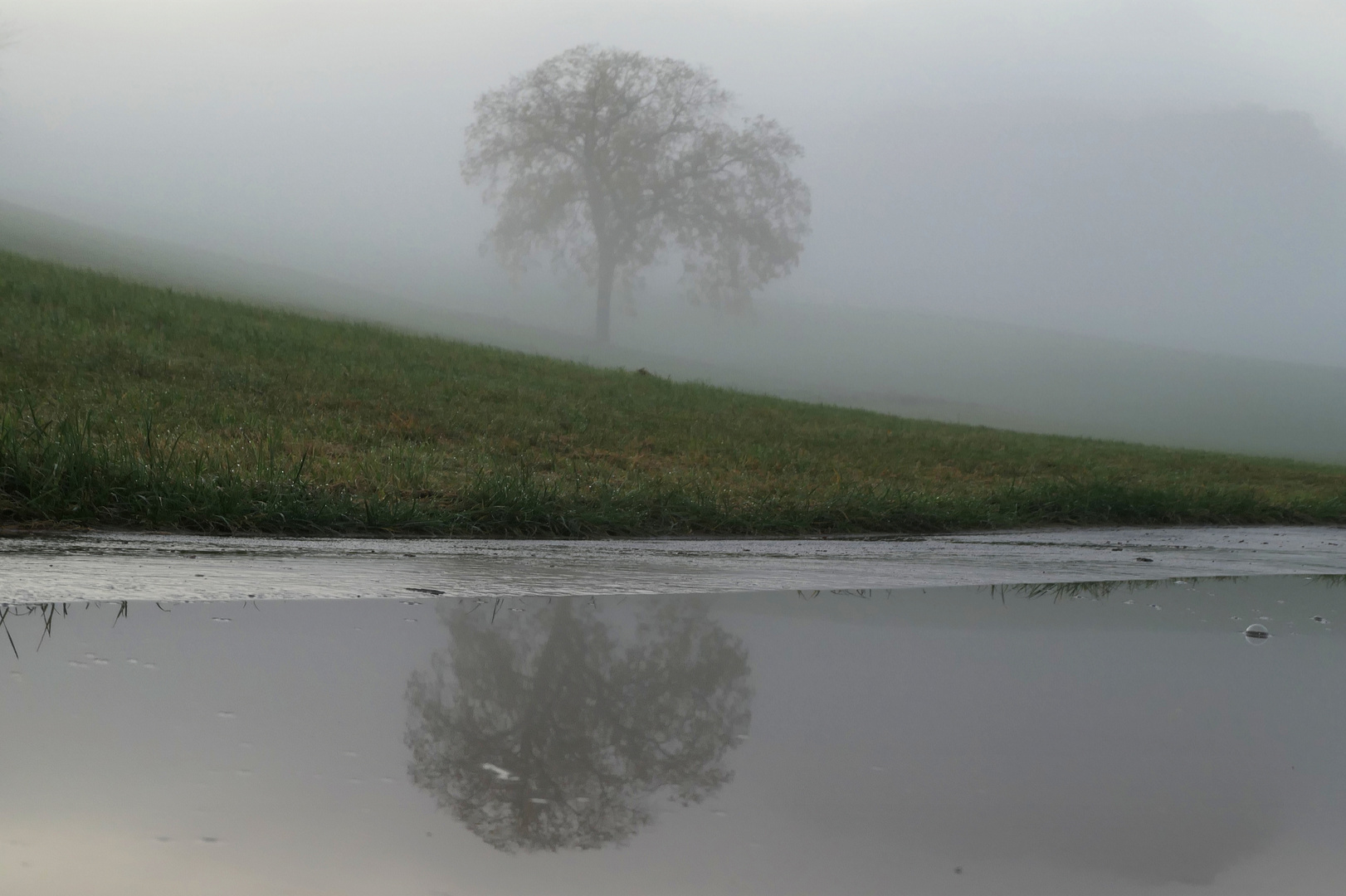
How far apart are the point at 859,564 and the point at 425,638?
3048 mm

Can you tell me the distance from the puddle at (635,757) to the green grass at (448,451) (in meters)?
2.64

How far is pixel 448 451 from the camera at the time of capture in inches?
390

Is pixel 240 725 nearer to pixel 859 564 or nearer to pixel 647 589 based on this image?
pixel 647 589

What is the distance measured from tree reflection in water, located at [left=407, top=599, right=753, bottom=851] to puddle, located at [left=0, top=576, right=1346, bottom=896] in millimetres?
10

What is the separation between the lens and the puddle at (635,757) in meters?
1.82

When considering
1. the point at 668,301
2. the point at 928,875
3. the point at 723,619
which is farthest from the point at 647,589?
the point at 668,301

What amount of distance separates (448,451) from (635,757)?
7.81m

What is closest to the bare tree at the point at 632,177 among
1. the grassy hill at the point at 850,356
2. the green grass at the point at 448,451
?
the grassy hill at the point at 850,356

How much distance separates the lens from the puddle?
1820 mm

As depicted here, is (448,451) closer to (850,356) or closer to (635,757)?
(635,757)

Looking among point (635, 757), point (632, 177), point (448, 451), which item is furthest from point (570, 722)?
point (632, 177)

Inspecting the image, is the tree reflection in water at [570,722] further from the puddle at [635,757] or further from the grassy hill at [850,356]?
the grassy hill at [850,356]

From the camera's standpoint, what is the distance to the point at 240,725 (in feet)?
7.69

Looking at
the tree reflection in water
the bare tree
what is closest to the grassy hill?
the bare tree
